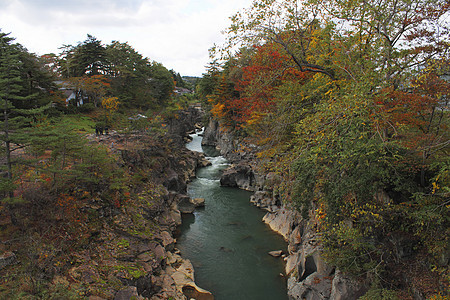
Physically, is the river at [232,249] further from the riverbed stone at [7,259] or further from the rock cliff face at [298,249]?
the riverbed stone at [7,259]

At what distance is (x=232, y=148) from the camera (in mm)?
41000

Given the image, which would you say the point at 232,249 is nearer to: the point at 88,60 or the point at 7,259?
the point at 7,259

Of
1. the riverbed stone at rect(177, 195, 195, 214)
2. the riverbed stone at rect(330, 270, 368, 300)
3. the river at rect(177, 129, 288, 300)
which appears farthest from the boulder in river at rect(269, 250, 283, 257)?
the riverbed stone at rect(177, 195, 195, 214)

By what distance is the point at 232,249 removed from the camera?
1759cm

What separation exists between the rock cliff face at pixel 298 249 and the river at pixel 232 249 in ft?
2.78

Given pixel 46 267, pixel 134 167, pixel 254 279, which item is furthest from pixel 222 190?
pixel 46 267

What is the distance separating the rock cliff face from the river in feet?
2.78

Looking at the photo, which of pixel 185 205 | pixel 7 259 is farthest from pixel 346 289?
pixel 185 205

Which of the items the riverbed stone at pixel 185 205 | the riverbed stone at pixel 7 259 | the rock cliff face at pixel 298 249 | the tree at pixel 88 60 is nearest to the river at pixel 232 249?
the riverbed stone at pixel 185 205

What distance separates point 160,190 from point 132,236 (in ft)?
23.3

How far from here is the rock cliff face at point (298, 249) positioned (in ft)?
36.1

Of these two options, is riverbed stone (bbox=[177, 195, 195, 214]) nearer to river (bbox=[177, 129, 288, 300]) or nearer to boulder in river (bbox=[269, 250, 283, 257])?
river (bbox=[177, 129, 288, 300])

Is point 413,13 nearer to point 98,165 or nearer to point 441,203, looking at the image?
point 441,203

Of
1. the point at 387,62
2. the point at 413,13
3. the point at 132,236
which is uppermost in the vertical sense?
the point at 413,13
